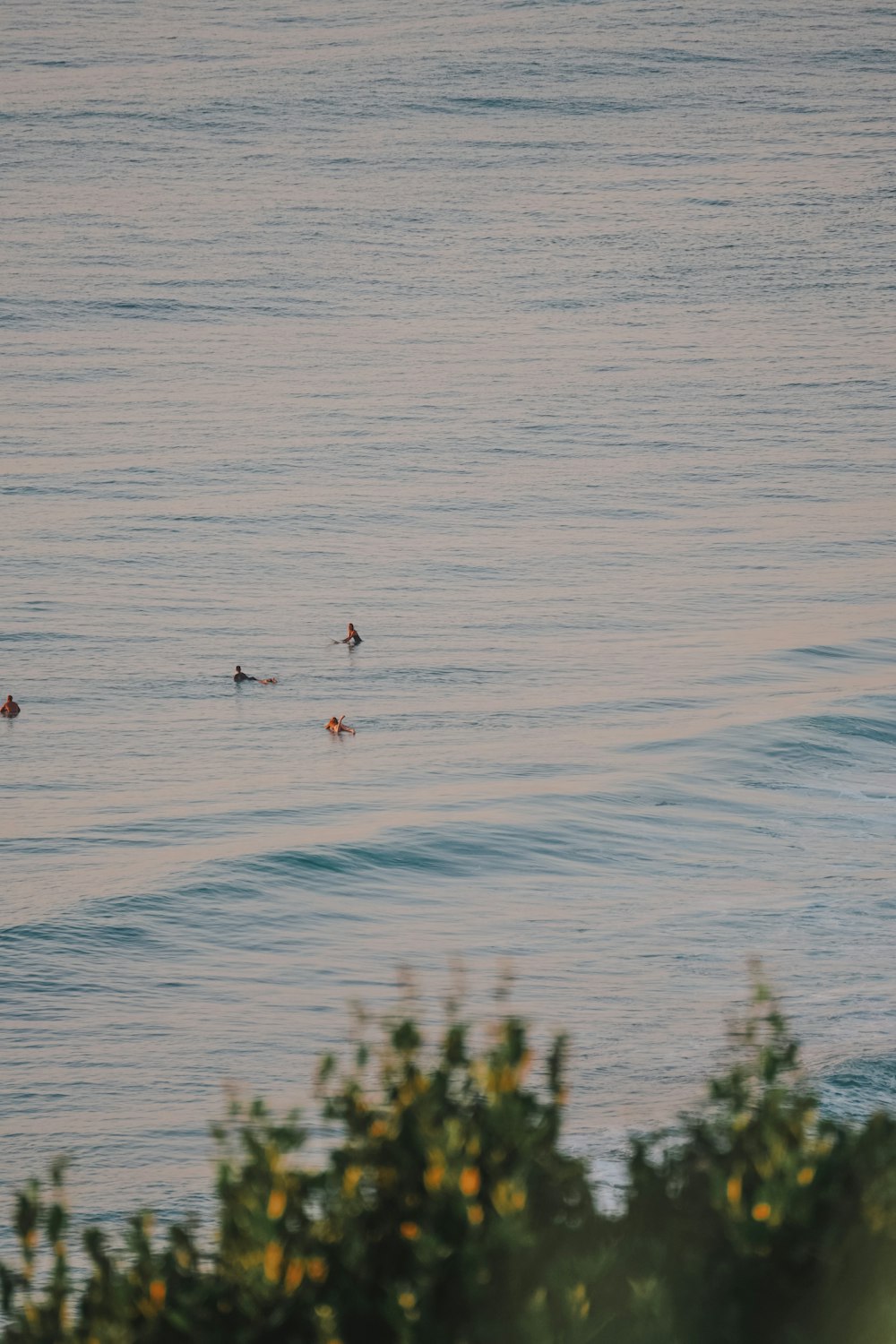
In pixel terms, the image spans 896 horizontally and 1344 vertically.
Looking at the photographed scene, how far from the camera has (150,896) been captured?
67.9ft

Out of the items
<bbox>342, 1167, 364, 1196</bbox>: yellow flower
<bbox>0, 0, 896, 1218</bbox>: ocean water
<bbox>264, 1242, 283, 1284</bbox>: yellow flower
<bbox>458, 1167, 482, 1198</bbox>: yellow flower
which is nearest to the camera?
<bbox>264, 1242, 283, 1284</bbox>: yellow flower

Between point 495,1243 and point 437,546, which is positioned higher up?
point 437,546

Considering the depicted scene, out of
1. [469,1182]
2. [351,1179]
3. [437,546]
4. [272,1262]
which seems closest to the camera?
[272,1262]

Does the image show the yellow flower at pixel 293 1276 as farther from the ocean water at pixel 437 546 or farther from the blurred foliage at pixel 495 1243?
the ocean water at pixel 437 546

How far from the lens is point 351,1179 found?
4.57 meters

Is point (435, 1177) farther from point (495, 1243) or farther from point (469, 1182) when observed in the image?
point (495, 1243)

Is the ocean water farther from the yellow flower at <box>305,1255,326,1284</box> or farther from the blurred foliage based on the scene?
the yellow flower at <box>305,1255,326,1284</box>

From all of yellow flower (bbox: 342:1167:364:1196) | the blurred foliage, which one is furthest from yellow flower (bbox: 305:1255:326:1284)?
yellow flower (bbox: 342:1167:364:1196)

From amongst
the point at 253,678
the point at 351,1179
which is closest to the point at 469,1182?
the point at 351,1179

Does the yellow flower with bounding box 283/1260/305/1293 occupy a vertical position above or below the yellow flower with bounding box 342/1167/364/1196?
below

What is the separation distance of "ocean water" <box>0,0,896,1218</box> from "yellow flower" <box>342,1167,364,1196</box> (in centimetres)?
796

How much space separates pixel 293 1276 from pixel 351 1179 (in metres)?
0.32

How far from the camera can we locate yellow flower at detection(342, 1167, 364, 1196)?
456 cm

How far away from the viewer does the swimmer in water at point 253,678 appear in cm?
3131
